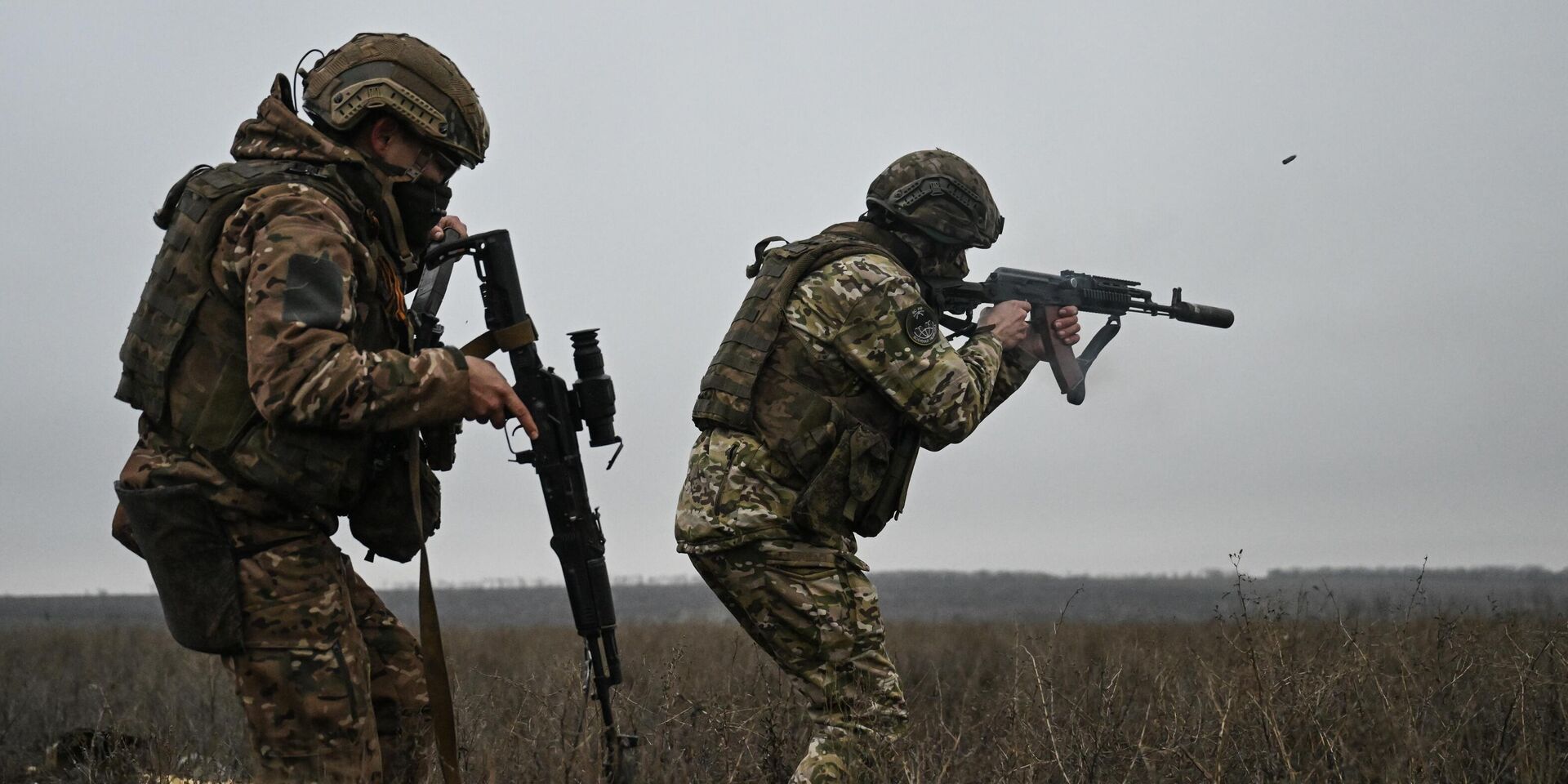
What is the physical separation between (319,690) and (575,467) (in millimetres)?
1010

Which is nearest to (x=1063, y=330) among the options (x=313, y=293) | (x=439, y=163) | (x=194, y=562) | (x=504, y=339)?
(x=504, y=339)

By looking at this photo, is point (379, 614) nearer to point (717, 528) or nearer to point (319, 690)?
point (319, 690)

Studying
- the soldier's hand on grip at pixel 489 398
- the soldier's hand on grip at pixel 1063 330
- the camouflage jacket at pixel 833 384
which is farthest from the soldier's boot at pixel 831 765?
the soldier's hand on grip at pixel 1063 330

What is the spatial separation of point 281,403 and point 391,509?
2.16ft

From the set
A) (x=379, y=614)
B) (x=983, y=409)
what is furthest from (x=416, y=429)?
(x=983, y=409)

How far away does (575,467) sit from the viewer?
387 centimetres

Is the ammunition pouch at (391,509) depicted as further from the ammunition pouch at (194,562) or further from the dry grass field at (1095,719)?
the dry grass field at (1095,719)

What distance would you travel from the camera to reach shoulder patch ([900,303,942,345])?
4.38 m

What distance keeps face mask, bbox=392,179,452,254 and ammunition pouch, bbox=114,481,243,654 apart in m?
0.90

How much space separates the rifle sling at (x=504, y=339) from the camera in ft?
12.2

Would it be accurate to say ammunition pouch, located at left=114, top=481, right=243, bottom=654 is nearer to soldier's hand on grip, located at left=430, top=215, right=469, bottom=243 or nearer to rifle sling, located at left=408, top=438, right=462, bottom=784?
rifle sling, located at left=408, top=438, right=462, bottom=784

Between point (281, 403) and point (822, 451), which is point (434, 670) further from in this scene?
point (822, 451)

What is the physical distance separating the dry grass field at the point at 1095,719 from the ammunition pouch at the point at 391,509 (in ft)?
2.38

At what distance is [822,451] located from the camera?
4375 millimetres
